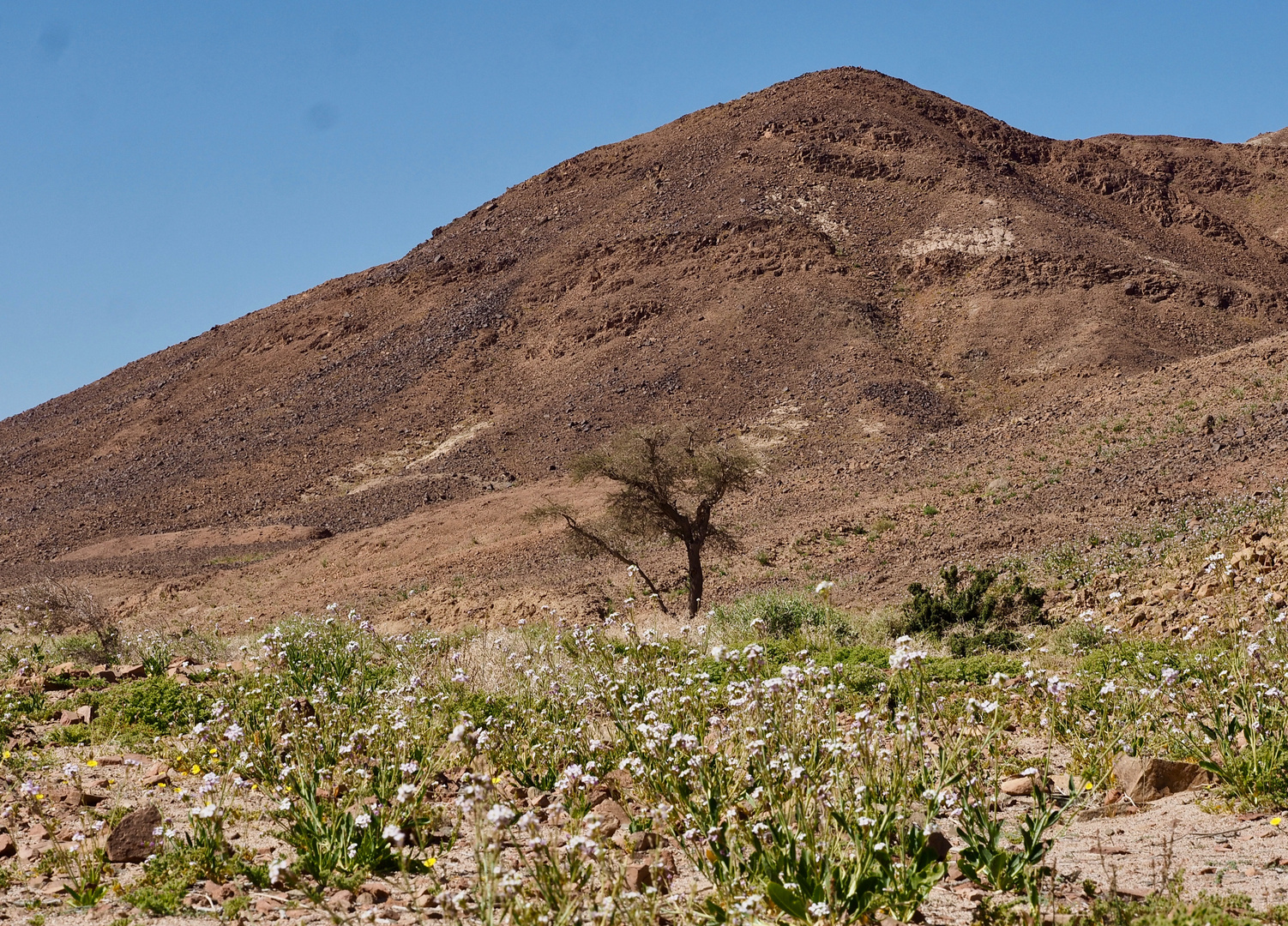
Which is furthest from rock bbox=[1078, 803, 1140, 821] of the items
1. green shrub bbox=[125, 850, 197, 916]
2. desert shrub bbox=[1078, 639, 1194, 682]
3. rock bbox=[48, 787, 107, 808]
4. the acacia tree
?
the acacia tree

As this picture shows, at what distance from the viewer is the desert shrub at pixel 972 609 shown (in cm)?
1332

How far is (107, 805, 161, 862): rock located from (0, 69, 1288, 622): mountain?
1431cm

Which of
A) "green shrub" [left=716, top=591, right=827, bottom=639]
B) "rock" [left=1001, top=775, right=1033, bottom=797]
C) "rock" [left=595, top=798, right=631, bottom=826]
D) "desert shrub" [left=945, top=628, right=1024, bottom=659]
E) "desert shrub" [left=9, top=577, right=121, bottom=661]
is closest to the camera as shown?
"rock" [left=595, top=798, right=631, bottom=826]

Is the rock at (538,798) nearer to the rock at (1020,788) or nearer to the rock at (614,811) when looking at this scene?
the rock at (614,811)

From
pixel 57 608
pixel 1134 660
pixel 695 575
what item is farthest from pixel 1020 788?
pixel 57 608

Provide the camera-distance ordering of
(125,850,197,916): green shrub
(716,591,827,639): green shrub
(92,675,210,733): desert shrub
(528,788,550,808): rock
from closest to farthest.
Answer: (125,850,197,916): green shrub, (528,788,550,808): rock, (92,675,210,733): desert shrub, (716,591,827,639): green shrub

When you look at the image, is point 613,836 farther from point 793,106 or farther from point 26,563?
point 793,106

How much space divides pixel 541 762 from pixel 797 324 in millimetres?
43179

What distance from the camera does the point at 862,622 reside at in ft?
47.4

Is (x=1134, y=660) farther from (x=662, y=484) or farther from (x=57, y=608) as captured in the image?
(x=57, y=608)

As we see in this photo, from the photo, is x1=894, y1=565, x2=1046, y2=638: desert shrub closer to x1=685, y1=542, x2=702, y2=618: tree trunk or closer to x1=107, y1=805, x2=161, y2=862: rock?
x1=685, y1=542, x2=702, y2=618: tree trunk

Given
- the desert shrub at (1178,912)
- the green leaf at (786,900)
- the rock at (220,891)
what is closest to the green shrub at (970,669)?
the desert shrub at (1178,912)

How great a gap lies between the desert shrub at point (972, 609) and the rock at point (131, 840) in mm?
9703

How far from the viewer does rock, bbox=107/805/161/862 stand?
511cm
